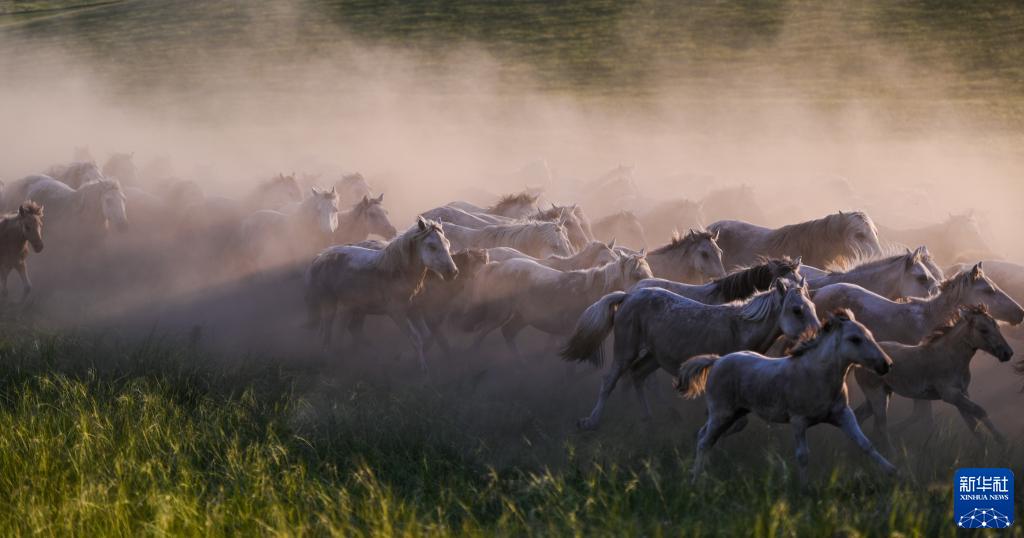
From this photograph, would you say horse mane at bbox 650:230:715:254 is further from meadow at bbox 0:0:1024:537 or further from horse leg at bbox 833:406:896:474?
horse leg at bbox 833:406:896:474

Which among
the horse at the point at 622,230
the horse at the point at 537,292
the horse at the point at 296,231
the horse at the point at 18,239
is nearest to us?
the horse at the point at 537,292

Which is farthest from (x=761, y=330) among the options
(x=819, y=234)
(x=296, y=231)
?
(x=296, y=231)

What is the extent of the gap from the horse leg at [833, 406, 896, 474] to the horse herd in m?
0.02

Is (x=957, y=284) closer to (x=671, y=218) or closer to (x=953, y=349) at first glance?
(x=953, y=349)

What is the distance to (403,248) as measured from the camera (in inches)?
476

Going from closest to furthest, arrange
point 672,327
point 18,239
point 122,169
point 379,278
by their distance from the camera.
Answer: point 672,327 → point 379,278 → point 18,239 → point 122,169

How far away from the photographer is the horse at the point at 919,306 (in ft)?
31.7

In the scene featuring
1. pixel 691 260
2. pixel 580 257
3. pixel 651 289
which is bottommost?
pixel 580 257

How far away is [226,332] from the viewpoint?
43.2 feet

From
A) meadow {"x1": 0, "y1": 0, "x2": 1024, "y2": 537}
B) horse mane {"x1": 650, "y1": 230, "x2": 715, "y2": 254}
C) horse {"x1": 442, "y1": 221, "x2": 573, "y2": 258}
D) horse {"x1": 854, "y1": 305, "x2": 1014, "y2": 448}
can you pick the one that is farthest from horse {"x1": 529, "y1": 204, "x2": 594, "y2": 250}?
horse {"x1": 854, "y1": 305, "x2": 1014, "y2": 448}

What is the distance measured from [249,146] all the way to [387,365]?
99.0 ft

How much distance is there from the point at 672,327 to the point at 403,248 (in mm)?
3821

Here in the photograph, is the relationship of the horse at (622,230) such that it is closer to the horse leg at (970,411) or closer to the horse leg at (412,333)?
the horse leg at (412,333)

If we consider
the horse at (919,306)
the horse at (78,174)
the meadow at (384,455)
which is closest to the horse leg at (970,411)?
the meadow at (384,455)
